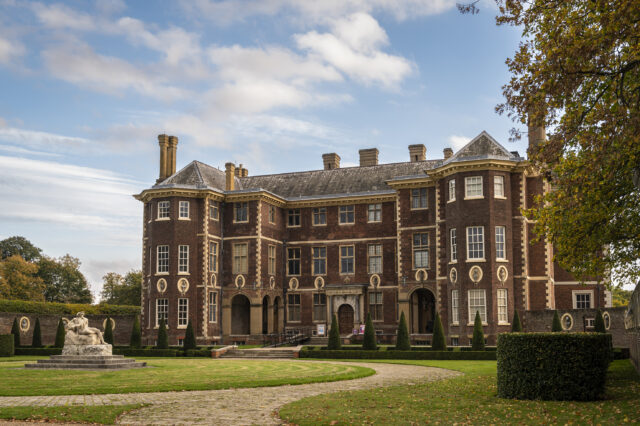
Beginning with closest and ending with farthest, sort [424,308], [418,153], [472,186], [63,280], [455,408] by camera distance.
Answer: [455,408] < [472,186] < [424,308] < [418,153] < [63,280]

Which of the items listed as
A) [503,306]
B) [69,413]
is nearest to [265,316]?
[503,306]

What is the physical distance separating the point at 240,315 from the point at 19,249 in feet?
134

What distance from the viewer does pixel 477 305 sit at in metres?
38.2

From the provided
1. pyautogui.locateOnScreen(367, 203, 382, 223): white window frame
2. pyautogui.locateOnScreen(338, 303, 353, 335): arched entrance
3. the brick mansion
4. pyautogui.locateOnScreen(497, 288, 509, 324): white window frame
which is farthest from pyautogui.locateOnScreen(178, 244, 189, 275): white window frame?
pyautogui.locateOnScreen(497, 288, 509, 324): white window frame

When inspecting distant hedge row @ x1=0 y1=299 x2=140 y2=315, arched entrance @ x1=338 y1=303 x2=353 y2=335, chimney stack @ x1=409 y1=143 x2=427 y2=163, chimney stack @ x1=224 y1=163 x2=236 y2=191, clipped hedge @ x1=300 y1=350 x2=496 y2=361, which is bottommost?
clipped hedge @ x1=300 y1=350 x2=496 y2=361

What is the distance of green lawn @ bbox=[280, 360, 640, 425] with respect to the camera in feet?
40.3

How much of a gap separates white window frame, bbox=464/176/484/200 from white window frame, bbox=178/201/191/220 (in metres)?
17.5

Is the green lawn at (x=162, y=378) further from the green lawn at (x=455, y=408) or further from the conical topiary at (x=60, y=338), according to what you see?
the conical topiary at (x=60, y=338)

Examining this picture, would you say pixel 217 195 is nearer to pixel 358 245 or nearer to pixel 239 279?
pixel 239 279

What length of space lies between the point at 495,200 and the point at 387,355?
1074 centimetres

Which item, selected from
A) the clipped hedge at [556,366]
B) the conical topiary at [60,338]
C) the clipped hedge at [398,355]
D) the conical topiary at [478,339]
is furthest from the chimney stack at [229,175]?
the clipped hedge at [556,366]

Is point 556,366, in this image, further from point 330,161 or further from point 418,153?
point 330,161

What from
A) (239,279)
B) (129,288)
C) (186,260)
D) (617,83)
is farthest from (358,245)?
(129,288)

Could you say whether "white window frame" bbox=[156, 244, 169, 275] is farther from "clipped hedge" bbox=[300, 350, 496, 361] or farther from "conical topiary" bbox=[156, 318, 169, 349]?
"clipped hedge" bbox=[300, 350, 496, 361]
